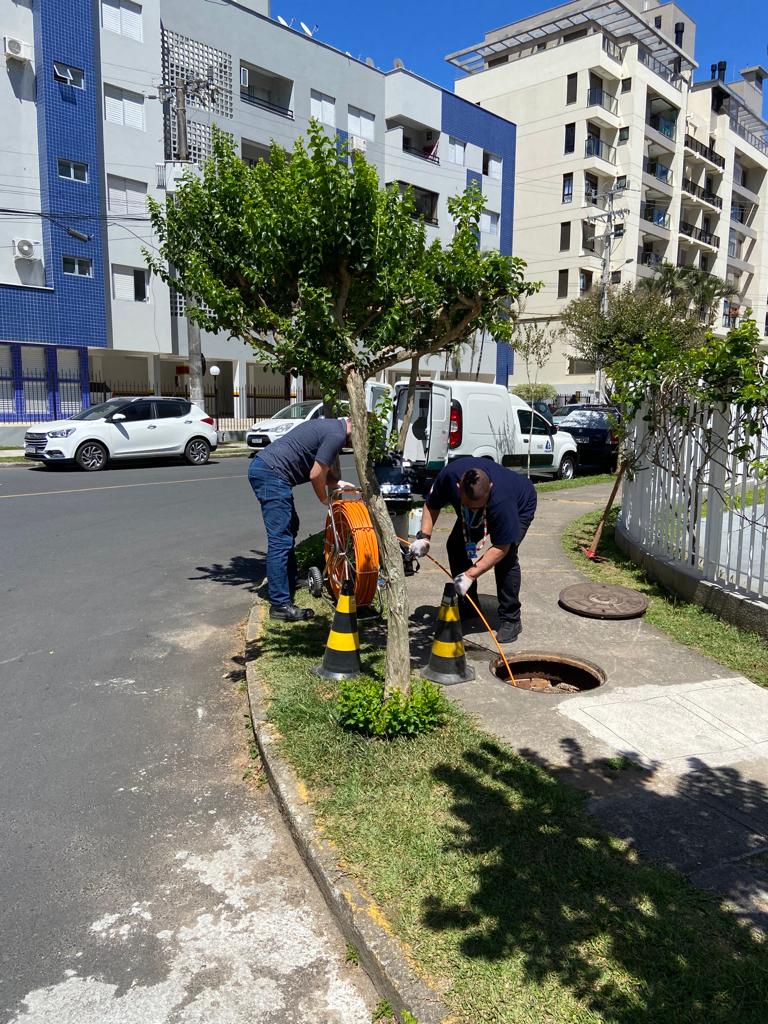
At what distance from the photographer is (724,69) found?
58812mm

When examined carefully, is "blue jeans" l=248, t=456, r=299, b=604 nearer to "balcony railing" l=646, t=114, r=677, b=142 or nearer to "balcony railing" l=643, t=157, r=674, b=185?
"balcony railing" l=643, t=157, r=674, b=185

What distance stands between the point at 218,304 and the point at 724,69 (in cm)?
6840

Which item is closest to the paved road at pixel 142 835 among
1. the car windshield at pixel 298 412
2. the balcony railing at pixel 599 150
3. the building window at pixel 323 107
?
the car windshield at pixel 298 412

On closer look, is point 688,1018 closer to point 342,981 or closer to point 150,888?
point 342,981

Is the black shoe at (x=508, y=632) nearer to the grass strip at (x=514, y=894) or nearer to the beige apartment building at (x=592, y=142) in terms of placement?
the grass strip at (x=514, y=894)

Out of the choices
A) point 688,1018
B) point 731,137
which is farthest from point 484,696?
point 731,137

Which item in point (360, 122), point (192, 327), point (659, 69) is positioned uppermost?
point (659, 69)

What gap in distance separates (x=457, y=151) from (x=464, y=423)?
32086 mm

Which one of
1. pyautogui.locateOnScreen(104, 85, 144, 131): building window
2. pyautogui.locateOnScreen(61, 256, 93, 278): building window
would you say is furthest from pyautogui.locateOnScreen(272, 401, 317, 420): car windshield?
pyautogui.locateOnScreen(104, 85, 144, 131): building window

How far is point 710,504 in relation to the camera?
6406mm

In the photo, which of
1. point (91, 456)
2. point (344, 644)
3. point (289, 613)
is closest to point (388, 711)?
point (344, 644)

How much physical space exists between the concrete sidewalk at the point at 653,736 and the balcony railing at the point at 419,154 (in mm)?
36837

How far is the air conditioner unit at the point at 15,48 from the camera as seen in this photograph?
24.2 meters

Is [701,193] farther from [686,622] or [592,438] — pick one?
[686,622]
